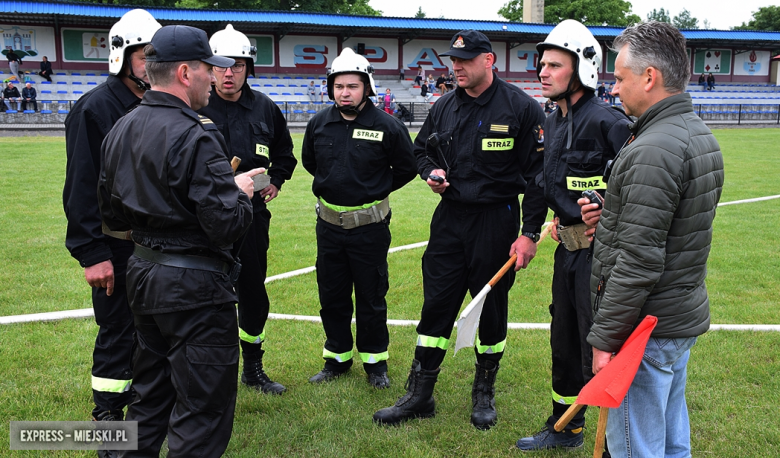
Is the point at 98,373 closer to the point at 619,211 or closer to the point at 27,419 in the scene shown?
the point at 27,419

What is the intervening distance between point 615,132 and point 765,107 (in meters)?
48.7

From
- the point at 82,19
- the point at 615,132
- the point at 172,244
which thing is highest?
the point at 82,19

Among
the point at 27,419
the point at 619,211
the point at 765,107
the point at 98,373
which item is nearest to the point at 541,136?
the point at 619,211

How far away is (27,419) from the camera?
4.13 m

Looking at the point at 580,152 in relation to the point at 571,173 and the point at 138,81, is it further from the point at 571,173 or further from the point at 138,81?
the point at 138,81

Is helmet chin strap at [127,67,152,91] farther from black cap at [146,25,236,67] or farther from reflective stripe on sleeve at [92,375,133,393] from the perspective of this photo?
reflective stripe on sleeve at [92,375,133,393]

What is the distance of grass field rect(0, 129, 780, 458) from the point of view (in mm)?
4008

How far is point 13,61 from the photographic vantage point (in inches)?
1436

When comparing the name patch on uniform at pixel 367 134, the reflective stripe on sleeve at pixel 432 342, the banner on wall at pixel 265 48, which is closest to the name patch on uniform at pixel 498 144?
the name patch on uniform at pixel 367 134

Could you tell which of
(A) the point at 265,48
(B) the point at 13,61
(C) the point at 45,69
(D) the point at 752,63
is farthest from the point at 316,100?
(D) the point at 752,63

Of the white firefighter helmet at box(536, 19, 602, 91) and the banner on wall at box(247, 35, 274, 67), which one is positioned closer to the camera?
the white firefighter helmet at box(536, 19, 602, 91)

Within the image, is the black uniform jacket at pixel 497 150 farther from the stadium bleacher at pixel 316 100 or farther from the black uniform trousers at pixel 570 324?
the stadium bleacher at pixel 316 100

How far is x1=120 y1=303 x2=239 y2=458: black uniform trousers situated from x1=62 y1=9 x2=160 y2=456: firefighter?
79cm

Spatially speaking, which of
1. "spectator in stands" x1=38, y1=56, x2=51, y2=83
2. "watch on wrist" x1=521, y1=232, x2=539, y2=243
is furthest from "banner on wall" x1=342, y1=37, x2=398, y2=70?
"watch on wrist" x1=521, y1=232, x2=539, y2=243
